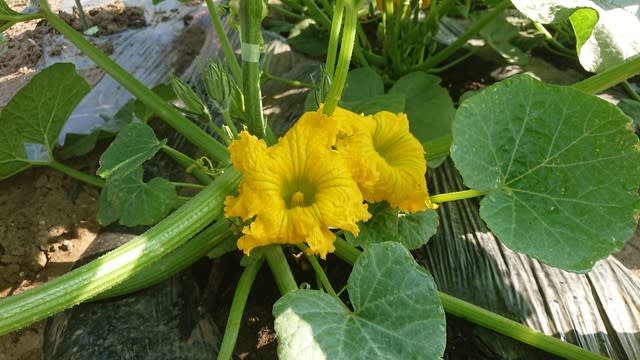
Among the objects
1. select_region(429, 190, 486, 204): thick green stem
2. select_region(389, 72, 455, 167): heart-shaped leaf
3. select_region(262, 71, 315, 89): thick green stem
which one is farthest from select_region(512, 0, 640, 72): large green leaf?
select_region(262, 71, 315, 89): thick green stem

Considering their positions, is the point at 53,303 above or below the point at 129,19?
above

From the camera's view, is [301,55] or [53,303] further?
[301,55]

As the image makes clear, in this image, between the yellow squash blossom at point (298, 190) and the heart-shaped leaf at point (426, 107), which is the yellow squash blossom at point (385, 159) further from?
the heart-shaped leaf at point (426, 107)

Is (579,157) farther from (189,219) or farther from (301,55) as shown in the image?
(301,55)

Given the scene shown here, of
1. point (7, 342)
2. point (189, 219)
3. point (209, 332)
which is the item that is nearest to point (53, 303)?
point (189, 219)

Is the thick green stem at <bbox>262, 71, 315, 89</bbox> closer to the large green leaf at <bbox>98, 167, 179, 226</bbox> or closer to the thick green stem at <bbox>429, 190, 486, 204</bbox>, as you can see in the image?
the large green leaf at <bbox>98, 167, 179, 226</bbox>

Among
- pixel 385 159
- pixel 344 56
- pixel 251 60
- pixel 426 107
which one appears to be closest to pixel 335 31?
pixel 344 56
